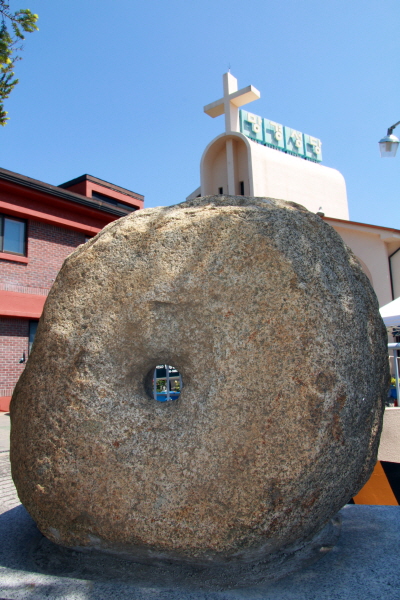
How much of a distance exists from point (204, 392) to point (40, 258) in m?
12.0

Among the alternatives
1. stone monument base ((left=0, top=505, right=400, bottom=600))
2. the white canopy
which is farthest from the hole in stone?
stone monument base ((left=0, top=505, right=400, bottom=600))

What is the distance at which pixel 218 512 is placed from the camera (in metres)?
2.31

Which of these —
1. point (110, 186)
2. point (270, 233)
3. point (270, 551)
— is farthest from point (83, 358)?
point (110, 186)

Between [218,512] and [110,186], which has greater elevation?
[110,186]

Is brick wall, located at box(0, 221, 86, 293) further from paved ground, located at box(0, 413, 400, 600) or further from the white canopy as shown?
paved ground, located at box(0, 413, 400, 600)

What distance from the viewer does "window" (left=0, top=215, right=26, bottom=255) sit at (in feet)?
41.3

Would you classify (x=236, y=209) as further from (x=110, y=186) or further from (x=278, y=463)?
(x=110, y=186)

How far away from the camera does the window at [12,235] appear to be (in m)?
12.6

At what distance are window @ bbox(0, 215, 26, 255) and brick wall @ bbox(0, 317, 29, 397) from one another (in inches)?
78.4

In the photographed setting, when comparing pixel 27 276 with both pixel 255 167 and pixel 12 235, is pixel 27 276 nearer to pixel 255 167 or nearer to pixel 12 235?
pixel 12 235

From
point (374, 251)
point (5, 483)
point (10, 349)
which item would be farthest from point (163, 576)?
point (374, 251)

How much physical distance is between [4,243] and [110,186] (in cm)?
820

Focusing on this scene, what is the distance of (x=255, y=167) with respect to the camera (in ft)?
66.7

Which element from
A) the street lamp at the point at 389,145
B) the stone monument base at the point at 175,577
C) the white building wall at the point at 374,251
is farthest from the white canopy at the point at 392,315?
the white building wall at the point at 374,251
